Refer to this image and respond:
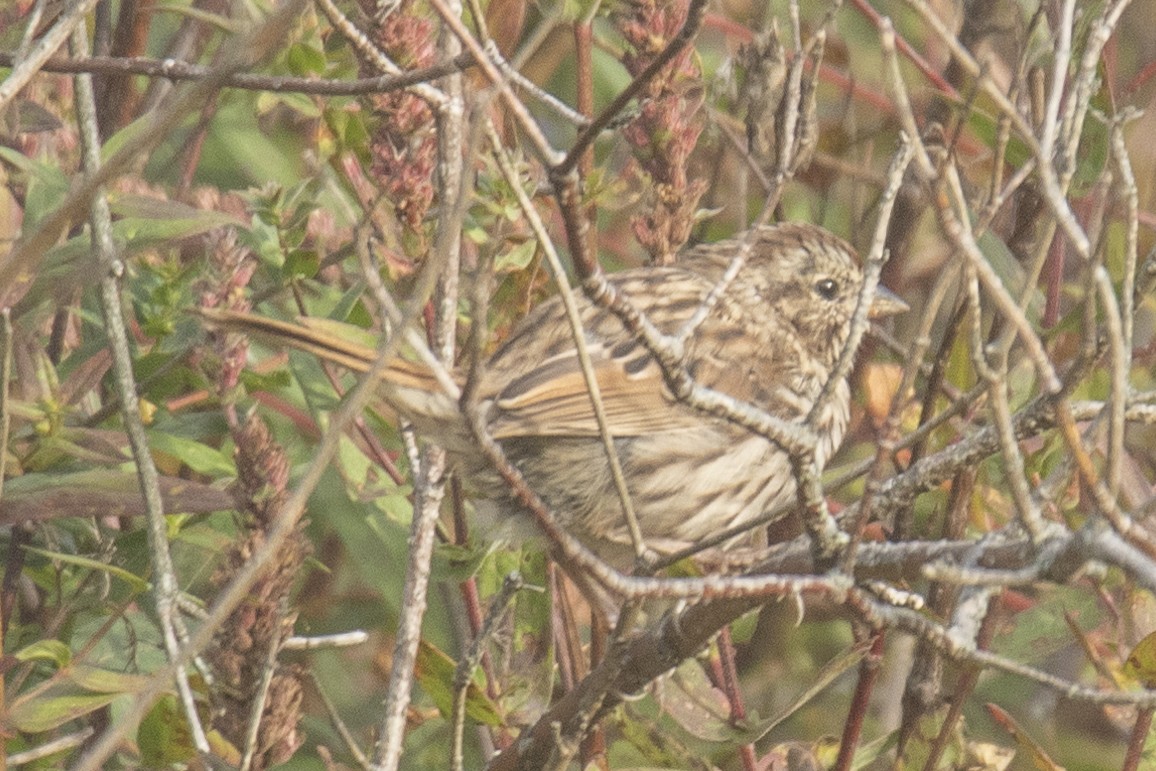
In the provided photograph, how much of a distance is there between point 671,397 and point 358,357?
59 cm

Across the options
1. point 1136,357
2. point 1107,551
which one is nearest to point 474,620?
point 1136,357

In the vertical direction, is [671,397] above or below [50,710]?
above

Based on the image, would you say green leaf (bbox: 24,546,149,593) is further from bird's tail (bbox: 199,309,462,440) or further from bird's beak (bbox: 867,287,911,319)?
bird's beak (bbox: 867,287,911,319)

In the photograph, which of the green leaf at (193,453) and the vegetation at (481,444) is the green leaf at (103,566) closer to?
the vegetation at (481,444)

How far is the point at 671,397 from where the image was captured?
9.02 ft

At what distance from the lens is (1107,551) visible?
1.31 metres

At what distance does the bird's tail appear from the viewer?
2.02 meters

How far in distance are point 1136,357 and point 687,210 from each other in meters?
0.83

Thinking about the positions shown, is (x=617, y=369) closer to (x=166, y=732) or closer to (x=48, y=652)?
(x=166, y=732)

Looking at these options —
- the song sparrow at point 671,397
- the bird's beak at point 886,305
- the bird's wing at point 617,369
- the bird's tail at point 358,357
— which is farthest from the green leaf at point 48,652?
the bird's beak at point 886,305

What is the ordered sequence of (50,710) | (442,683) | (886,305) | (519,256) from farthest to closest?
(886,305) < (519,256) < (442,683) < (50,710)

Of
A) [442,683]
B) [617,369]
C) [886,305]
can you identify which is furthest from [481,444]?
[886,305]

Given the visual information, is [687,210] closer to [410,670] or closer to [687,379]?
[410,670]

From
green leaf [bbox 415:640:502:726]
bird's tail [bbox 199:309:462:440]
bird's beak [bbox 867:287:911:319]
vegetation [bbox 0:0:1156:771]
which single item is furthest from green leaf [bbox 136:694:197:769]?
bird's beak [bbox 867:287:911:319]
